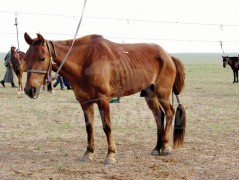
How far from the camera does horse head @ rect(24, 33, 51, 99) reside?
6156 mm

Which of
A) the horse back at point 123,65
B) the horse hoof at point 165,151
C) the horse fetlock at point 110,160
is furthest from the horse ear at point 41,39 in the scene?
the horse hoof at point 165,151

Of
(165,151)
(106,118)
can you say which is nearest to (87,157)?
(106,118)

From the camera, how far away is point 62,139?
8.74 m

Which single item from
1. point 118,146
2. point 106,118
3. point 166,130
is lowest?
point 118,146

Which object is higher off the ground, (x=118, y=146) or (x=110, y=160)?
(x=110, y=160)

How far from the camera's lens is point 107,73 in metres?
6.64

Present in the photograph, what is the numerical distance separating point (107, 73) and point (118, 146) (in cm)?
200

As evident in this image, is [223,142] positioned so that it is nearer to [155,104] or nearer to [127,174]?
[155,104]

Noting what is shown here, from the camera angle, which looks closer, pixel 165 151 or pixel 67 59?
pixel 67 59

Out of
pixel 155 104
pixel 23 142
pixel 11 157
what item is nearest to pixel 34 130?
pixel 23 142

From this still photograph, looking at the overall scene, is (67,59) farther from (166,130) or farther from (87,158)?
(166,130)

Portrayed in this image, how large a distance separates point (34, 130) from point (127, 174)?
4.30 meters

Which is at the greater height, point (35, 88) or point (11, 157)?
point (35, 88)

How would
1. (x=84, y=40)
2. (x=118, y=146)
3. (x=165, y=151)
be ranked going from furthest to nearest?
(x=118, y=146), (x=165, y=151), (x=84, y=40)
